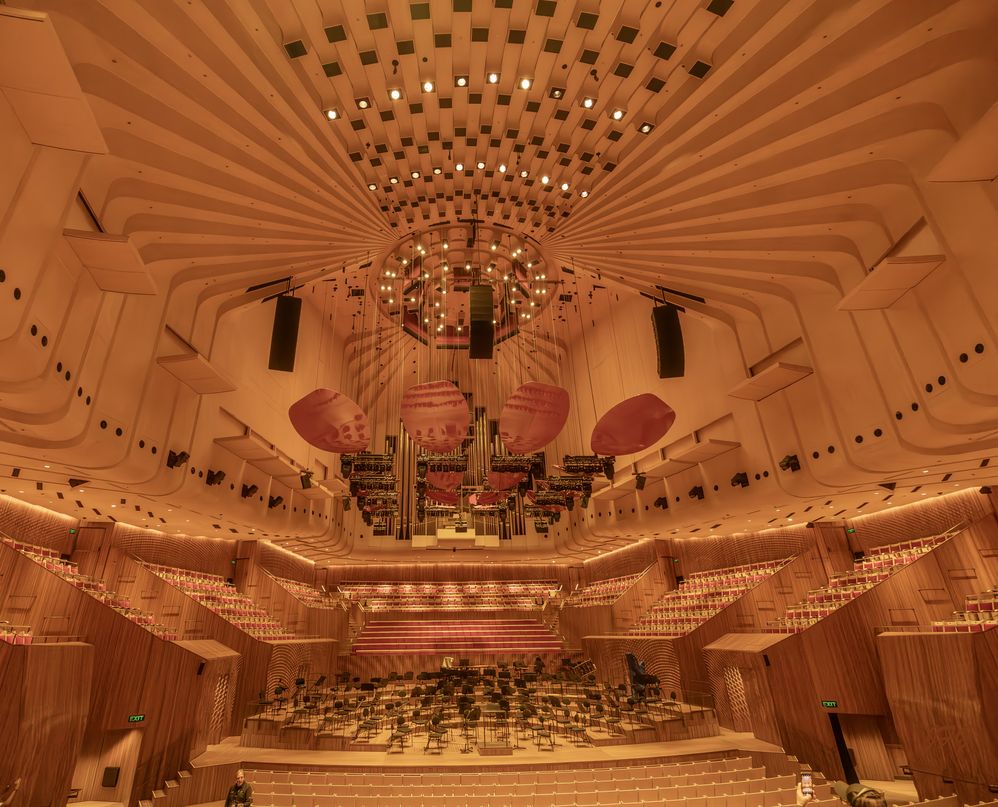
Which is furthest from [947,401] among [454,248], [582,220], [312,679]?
[312,679]

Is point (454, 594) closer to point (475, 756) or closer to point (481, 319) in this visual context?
point (475, 756)

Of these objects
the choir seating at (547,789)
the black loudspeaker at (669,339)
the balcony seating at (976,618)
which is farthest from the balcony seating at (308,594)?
the balcony seating at (976,618)

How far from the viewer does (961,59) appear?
5266 millimetres

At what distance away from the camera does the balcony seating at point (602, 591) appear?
1784 centimetres

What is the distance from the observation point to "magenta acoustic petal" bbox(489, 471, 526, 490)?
10.7 m

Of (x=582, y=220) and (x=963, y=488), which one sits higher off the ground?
(x=582, y=220)

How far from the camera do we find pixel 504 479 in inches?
424

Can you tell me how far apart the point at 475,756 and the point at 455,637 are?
865cm

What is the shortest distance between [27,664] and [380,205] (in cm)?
760

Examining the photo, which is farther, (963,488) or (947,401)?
(963,488)

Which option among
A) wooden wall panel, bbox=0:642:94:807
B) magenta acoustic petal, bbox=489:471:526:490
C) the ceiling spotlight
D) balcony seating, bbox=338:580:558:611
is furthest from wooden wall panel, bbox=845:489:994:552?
wooden wall panel, bbox=0:642:94:807

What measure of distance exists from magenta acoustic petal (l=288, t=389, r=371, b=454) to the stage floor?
4.82 metres

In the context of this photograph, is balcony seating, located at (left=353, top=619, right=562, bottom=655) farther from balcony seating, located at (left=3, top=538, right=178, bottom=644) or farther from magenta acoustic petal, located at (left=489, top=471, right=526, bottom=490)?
magenta acoustic petal, located at (left=489, top=471, right=526, bottom=490)

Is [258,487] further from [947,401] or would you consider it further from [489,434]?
[947,401]
